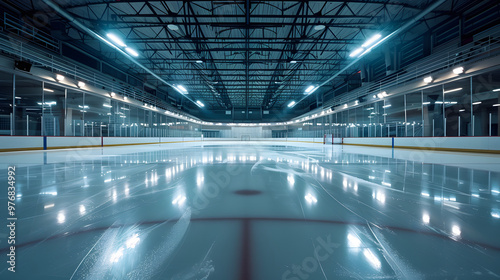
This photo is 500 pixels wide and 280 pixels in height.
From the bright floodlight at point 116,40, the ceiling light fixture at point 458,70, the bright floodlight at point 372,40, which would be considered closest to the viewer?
the ceiling light fixture at point 458,70

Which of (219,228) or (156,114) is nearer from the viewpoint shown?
(219,228)

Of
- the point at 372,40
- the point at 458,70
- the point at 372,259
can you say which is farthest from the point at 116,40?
the point at 458,70

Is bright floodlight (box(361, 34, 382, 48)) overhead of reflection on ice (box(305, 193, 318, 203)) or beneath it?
overhead

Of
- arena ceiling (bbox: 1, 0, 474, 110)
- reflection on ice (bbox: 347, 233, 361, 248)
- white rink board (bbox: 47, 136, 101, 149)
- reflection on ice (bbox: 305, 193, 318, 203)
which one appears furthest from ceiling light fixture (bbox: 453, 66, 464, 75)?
white rink board (bbox: 47, 136, 101, 149)

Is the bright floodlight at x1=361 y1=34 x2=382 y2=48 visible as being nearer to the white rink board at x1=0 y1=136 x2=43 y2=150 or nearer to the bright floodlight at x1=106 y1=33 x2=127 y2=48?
the bright floodlight at x1=106 y1=33 x2=127 y2=48

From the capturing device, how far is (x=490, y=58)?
338 inches

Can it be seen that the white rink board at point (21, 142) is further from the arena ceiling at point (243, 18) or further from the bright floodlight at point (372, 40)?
the bright floodlight at point (372, 40)

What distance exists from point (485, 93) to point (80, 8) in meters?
26.6

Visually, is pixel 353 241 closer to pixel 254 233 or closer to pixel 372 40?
pixel 254 233

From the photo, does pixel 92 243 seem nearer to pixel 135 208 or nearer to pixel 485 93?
pixel 135 208

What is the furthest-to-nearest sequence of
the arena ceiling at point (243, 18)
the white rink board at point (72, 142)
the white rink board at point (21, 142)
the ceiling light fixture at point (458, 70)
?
the arena ceiling at point (243, 18), the white rink board at point (72, 142), the ceiling light fixture at point (458, 70), the white rink board at point (21, 142)

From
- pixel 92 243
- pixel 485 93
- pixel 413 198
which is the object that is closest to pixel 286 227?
pixel 92 243

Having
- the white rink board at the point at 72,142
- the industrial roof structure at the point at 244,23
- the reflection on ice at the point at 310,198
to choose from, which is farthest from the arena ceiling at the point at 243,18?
the reflection on ice at the point at 310,198

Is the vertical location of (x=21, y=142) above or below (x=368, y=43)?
below
